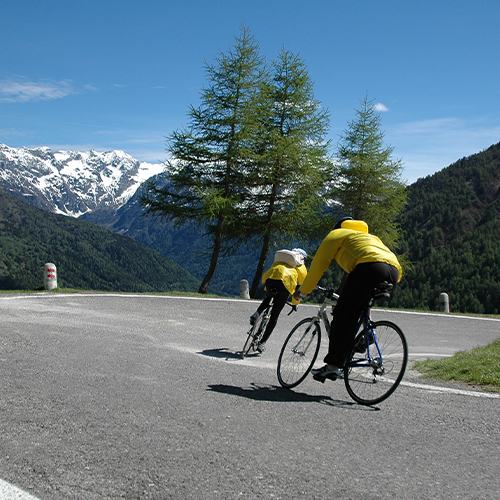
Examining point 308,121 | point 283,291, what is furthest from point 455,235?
point 283,291

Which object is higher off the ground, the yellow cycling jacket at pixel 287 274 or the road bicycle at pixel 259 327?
the yellow cycling jacket at pixel 287 274

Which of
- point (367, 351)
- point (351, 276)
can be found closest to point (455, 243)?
point (367, 351)

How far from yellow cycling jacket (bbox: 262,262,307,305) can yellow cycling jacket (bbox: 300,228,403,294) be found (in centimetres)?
203

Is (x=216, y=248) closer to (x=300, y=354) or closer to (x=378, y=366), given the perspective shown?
(x=300, y=354)

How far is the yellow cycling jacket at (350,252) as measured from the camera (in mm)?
4398

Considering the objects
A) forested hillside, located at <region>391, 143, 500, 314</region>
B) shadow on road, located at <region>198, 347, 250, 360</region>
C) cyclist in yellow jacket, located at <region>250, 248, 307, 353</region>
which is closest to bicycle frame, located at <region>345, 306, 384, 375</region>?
cyclist in yellow jacket, located at <region>250, 248, 307, 353</region>

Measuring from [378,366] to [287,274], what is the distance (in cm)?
279

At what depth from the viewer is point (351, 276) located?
445 cm

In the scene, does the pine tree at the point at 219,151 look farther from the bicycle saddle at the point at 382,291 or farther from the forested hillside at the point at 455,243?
the forested hillside at the point at 455,243

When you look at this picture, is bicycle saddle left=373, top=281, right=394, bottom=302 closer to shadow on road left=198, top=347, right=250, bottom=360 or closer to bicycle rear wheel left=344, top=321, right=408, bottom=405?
bicycle rear wheel left=344, top=321, right=408, bottom=405

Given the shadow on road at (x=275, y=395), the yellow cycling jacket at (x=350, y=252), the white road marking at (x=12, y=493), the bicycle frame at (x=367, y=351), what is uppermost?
the yellow cycling jacket at (x=350, y=252)

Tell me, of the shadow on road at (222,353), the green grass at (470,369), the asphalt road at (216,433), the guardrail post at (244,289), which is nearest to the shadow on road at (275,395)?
the asphalt road at (216,433)

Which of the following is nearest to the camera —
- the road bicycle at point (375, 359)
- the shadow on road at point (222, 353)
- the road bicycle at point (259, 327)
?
the road bicycle at point (375, 359)

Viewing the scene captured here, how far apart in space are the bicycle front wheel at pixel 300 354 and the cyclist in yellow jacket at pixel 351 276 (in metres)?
0.21
